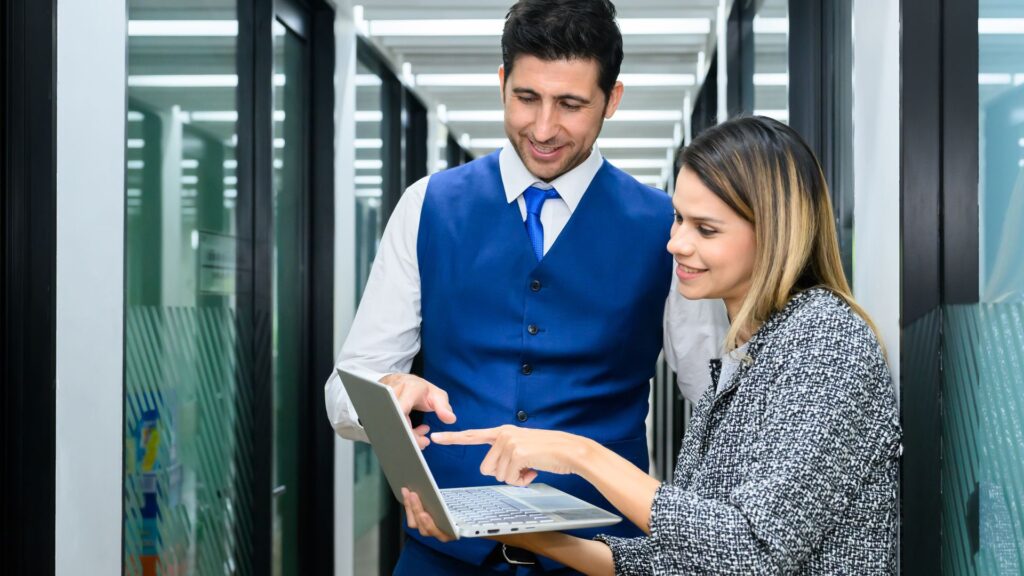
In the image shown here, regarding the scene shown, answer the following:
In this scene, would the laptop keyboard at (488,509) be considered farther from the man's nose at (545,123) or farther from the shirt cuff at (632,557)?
the man's nose at (545,123)

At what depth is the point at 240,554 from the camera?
3084 millimetres

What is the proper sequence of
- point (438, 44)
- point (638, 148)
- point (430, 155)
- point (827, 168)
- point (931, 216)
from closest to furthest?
1. point (931, 216)
2. point (827, 168)
3. point (438, 44)
4. point (430, 155)
5. point (638, 148)

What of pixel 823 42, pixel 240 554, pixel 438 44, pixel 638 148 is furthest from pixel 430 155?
pixel 823 42

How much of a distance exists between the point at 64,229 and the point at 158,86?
711 millimetres

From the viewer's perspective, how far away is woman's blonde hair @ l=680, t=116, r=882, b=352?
1256 mm

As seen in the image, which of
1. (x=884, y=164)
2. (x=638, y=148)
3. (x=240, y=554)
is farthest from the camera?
(x=638, y=148)

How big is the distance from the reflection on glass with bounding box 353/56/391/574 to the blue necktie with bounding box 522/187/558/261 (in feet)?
8.34

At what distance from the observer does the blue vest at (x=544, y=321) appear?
1.74 metres

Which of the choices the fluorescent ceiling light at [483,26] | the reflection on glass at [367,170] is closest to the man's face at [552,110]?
the fluorescent ceiling light at [483,26]

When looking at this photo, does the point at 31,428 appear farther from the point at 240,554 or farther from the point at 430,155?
the point at 430,155

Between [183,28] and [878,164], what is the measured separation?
5.84ft

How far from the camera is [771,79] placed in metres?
2.81

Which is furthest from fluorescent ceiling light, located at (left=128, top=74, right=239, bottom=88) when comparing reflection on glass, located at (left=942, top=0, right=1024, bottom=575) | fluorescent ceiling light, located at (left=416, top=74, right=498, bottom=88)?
fluorescent ceiling light, located at (left=416, top=74, right=498, bottom=88)

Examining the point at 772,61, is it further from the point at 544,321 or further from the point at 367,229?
the point at 367,229
